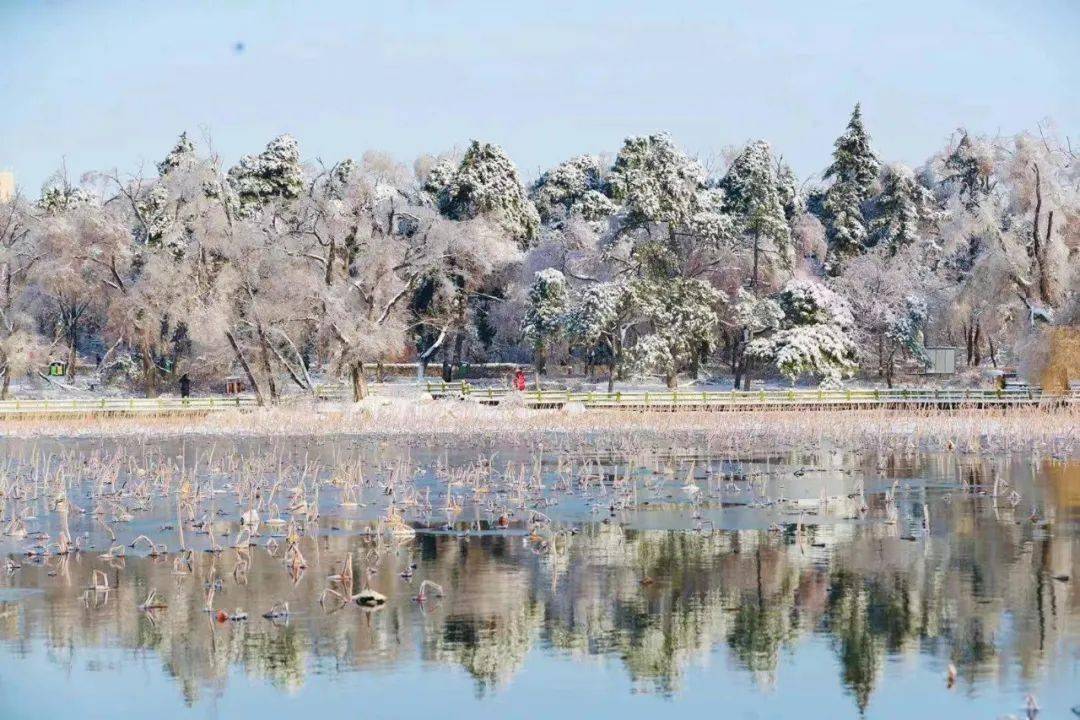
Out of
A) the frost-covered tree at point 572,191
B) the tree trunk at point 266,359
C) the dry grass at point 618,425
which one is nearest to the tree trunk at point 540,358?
the frost-covered tree at point 572,191

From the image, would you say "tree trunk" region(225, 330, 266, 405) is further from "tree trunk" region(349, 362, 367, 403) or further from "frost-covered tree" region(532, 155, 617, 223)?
"frost-covered tree" region(532, 155, 617, 223)

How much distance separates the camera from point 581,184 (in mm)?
82750

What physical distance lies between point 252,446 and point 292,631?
2448cm

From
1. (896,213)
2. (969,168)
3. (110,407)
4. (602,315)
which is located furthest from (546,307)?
(969,168)

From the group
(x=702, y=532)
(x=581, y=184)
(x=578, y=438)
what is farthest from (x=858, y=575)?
(x=581, y=184)

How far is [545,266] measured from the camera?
69.2 meters

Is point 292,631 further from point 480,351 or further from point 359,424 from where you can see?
point 480,351

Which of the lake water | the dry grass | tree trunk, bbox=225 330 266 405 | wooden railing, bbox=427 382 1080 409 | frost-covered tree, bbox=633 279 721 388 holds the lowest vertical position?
the lake water

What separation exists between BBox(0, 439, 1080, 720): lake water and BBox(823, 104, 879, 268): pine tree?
47.3 m

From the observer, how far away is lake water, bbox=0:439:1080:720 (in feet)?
45.5

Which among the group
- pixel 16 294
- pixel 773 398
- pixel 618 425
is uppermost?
pixel 16 294

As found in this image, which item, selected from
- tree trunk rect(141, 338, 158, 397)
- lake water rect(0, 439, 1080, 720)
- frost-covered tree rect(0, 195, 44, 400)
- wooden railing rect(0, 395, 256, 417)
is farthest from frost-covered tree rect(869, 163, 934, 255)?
lake water rect(0, 439, 1080, 720)

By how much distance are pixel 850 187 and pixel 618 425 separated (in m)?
35.2

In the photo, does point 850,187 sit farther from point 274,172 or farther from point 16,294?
point 16,294
